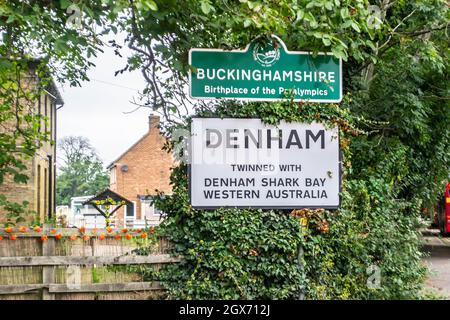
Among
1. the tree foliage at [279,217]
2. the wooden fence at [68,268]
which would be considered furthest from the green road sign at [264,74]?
the wooden fence at [68,268]

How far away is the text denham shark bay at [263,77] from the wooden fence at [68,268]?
246 centimetres

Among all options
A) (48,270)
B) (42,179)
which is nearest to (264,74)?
(48,270)

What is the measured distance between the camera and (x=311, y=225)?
6594mm

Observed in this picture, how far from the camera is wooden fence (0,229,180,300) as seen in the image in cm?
704

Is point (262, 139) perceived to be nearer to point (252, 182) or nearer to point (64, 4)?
point (252, 182)

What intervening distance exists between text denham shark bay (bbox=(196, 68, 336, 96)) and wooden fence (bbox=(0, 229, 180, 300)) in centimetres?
246

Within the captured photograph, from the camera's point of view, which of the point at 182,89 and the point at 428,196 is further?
the point at 428,196

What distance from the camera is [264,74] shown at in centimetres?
575

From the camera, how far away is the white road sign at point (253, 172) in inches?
231

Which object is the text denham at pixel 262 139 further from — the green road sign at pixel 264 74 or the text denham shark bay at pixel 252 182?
the green road sign at pixel 264 74

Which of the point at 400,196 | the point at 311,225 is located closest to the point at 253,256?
the point at 311,225

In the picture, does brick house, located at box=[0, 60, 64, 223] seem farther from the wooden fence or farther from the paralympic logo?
the paralympic logo
